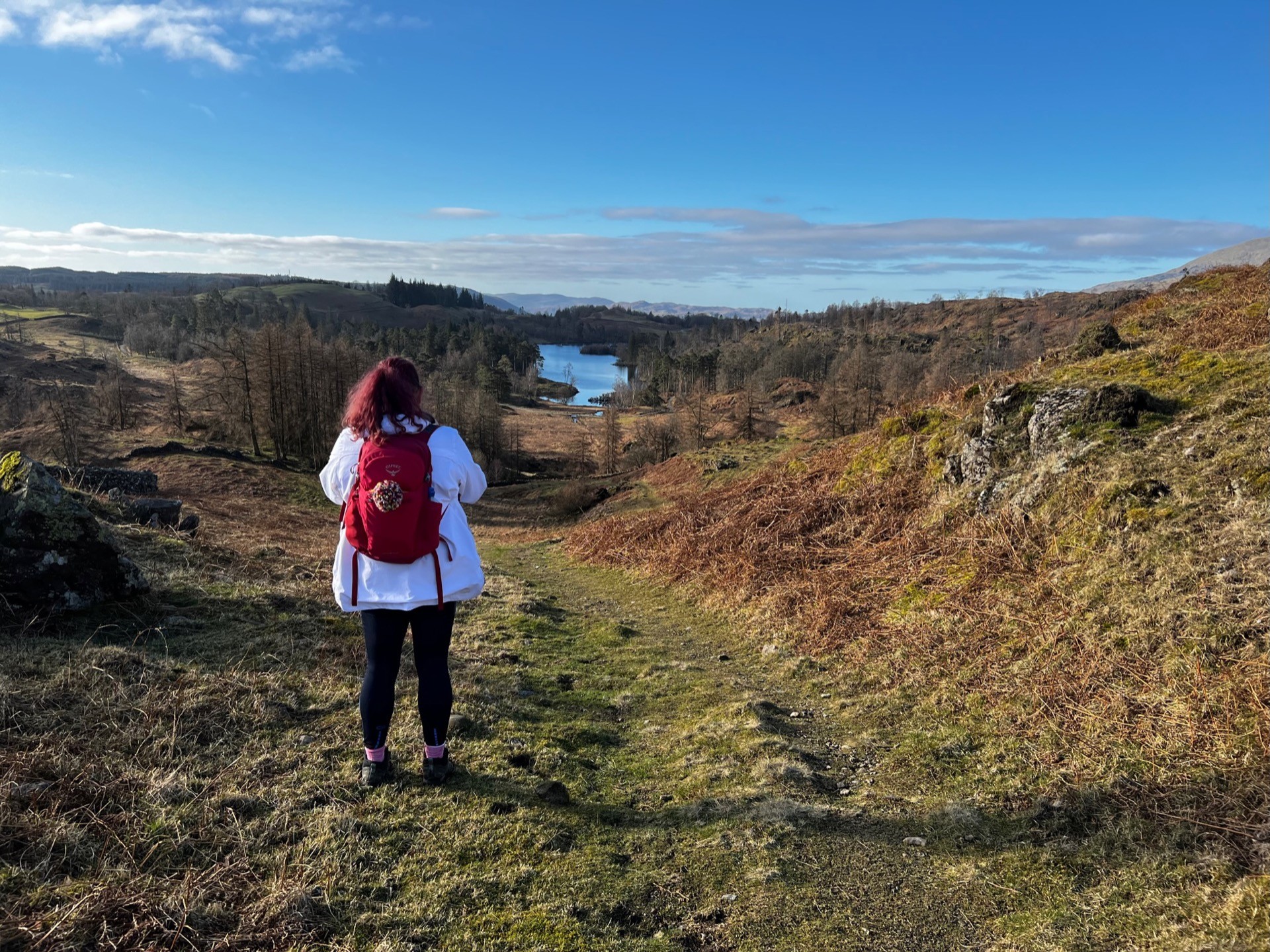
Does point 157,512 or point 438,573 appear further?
point 157,512

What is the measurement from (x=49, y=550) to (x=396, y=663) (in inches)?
173

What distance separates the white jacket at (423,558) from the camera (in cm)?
374

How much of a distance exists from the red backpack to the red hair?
12cm

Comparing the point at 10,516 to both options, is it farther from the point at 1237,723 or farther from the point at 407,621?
the point at 1237,723

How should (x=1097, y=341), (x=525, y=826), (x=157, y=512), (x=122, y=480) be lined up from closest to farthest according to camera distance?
(x=525, y=826) → (x=1097, y=341) → (x=157, y=512) → (x=122, y=480)

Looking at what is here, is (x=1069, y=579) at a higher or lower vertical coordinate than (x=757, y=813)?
higher

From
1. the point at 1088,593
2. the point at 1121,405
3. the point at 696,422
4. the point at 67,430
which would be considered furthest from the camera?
the point at 696,422

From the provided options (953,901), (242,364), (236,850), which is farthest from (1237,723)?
(242,364)

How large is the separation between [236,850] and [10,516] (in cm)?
482

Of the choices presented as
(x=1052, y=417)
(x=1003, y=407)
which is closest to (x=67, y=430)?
(x=1003, y=407)

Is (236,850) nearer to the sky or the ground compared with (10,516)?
nearer to the ground

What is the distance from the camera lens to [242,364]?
36.8 meters

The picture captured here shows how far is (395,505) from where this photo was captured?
3.62 m

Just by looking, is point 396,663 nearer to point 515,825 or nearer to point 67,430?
point 515,825
